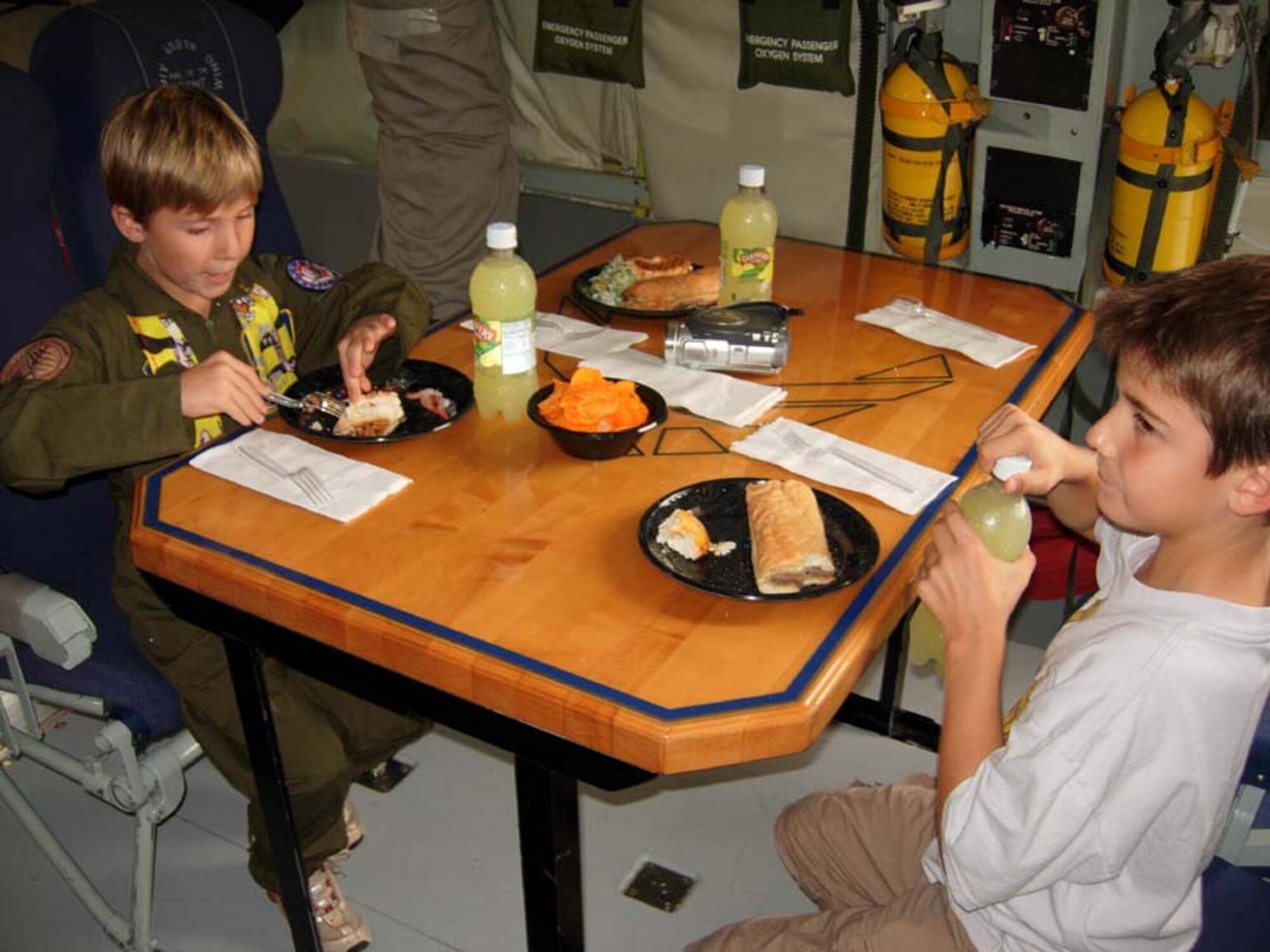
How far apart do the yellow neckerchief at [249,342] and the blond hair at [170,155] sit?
164 millimetres

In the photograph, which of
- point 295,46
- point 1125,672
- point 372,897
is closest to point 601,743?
point 1125,672

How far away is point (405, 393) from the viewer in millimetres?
1724

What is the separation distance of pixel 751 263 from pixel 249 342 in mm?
773

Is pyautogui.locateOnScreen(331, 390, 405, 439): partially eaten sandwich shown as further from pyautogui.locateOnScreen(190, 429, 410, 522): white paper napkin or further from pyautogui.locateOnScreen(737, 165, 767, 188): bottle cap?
pyautogui.locateOnScreen(737, 165, 767, 188): bottle cap

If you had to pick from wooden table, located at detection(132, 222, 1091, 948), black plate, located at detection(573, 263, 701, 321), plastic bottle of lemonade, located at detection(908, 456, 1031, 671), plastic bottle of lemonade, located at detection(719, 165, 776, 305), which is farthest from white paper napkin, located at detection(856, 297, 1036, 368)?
plastic bottle of lemonade, located at detection(908, 456, 1031, 671)

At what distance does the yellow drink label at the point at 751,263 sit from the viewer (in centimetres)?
188

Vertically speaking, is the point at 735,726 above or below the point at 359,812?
above

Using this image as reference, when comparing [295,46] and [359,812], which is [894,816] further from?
[295,46]

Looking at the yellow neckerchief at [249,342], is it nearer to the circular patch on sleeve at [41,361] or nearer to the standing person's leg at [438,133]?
the circular patch on sleeve at [41,361]

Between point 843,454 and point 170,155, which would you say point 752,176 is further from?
point 170,155

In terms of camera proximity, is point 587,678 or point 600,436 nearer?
point 587,678

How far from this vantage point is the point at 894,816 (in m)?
1.57

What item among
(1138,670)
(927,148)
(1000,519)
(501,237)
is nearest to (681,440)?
(501,237)

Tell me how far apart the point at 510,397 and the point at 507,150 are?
6.24 ft
